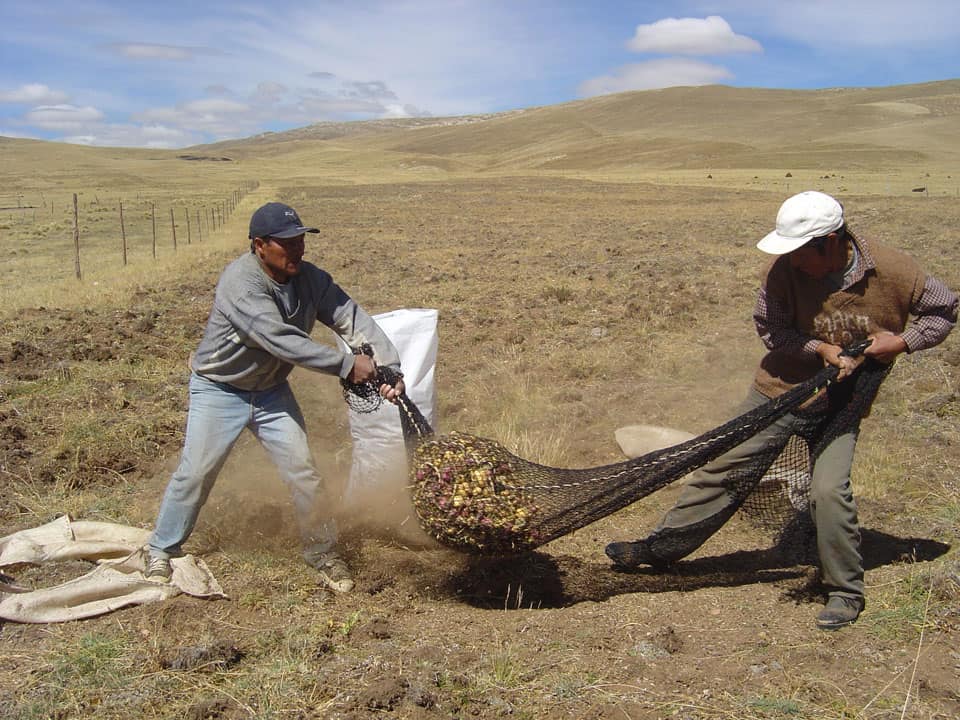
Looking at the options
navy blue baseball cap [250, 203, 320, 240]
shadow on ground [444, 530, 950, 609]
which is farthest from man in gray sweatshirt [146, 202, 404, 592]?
shadow on ground [444, 530, 950, 609]

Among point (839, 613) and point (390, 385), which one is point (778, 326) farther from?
point (390, 385)

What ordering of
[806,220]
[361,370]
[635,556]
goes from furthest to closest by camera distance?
[635,556] < [361,370] < [806,220]

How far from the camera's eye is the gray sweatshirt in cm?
359

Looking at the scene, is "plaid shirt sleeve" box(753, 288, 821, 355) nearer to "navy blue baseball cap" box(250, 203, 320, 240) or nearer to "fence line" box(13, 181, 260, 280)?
"navy blue baseball cap" box(250, 203, 320, 240)

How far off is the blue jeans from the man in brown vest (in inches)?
91.1

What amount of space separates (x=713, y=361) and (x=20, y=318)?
27.5 feet

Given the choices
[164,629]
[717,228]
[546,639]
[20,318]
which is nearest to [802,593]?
[546,639]

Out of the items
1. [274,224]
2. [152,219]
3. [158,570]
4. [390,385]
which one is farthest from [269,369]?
[152,219]

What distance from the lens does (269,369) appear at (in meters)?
3.91

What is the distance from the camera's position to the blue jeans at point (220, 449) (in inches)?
152

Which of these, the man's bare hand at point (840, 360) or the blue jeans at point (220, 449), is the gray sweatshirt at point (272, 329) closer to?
the blue jeans at point (220, 449)

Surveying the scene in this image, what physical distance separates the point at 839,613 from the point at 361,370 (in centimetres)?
234

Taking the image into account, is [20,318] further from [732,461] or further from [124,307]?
[732,461]

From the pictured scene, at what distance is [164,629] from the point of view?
351cm
